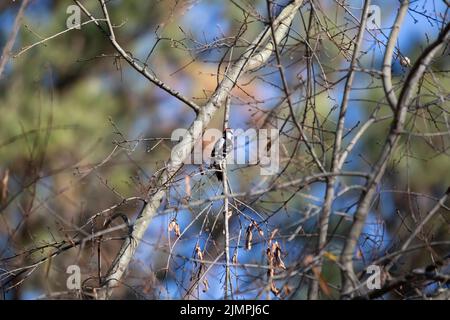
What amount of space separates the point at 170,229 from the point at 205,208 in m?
0.23

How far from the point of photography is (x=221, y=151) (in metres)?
4.72

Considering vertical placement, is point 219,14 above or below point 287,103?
above

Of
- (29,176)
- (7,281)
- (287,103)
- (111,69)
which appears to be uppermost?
(111,69)

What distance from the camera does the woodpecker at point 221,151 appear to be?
445 centimetres

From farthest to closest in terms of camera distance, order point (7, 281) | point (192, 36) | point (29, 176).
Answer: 1. point (192, 36)
2. point (7, 281)
3. point (29, 176)

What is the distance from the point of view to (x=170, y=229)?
4.08 metres

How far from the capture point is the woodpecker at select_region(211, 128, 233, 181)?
4.45m

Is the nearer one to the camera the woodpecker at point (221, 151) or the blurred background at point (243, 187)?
the blurred background at point (243, 187)

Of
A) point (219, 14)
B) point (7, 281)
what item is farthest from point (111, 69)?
point (7, 281)

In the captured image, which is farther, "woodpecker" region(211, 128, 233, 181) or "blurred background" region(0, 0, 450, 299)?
"woodpecker" region(211, 128, 233, 181)

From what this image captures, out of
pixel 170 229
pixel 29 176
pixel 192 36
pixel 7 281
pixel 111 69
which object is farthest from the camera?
pixel 111 69
